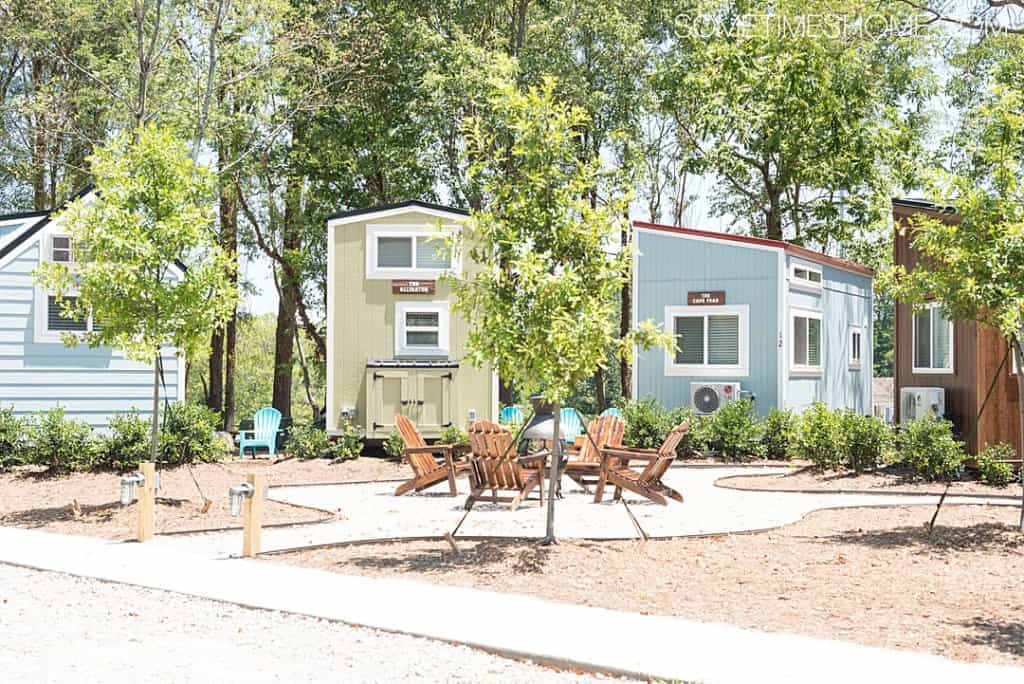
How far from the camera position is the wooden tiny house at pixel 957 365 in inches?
604

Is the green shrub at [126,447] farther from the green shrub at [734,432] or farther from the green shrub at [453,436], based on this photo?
the green shrub at [734,432]

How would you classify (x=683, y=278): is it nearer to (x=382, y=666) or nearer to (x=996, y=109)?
(x=996, y=109)

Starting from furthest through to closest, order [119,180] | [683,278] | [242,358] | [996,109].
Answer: [242,358]
[683,278]
[119,180]
[996,109]

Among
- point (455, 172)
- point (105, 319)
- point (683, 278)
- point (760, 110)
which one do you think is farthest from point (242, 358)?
point (105, 319)

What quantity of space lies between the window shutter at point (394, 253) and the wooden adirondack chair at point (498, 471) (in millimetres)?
7422

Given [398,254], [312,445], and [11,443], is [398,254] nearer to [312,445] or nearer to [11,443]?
[312,445]

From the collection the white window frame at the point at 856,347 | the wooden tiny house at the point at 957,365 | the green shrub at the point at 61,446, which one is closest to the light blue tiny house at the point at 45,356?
the green shrub at the point at 61,446

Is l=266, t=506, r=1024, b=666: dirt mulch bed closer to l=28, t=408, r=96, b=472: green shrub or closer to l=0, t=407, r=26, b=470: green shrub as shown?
l=28, t=408, r=96, b=472: green shrub

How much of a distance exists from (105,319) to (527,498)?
533 cm

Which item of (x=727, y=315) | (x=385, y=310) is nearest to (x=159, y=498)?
(x=385, y=310)

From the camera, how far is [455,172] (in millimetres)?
29484

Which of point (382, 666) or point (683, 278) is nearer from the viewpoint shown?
point (382, 666)

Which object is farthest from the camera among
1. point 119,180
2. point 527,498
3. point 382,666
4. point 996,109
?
point 527,498

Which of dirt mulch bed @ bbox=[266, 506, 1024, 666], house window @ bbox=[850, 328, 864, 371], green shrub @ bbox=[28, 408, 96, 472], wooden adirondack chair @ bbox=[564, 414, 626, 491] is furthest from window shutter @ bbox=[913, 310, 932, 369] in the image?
green shrub @ bbox=[28, 408, 96, 472]
